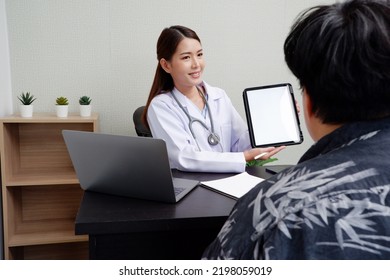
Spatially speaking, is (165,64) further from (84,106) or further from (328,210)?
(328,210)

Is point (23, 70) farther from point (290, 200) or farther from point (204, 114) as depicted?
point (290, 200)

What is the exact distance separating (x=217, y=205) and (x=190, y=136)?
738 mm

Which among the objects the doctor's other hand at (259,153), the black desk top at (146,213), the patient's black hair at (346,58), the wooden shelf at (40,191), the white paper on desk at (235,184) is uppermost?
the patient's black hair at (346,58)

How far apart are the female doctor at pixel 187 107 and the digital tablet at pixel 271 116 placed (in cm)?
12

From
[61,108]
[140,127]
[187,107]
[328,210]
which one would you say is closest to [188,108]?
[187,107]

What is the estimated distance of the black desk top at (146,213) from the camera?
2.92 feet

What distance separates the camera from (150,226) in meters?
0.90

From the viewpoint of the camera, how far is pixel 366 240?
516 millimetres

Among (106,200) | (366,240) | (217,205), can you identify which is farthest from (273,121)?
(366,240)

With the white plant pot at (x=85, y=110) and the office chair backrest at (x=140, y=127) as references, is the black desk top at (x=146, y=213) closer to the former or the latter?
the office chair backrest at (x=140, y=127)

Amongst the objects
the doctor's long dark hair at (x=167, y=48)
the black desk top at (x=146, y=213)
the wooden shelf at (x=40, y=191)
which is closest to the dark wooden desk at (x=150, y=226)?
the black desk top at (x=146, y=213)

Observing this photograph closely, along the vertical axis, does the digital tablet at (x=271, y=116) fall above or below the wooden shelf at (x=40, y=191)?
above

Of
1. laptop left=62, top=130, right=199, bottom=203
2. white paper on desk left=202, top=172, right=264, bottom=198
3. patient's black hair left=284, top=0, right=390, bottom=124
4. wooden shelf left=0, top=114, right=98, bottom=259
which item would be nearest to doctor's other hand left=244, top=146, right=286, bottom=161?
white paper on desk left=202, top=172, right=264, bottom=198

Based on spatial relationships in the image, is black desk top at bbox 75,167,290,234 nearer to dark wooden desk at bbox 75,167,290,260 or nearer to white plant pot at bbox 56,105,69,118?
dark wooden desk at bbox 75,167,290,260
